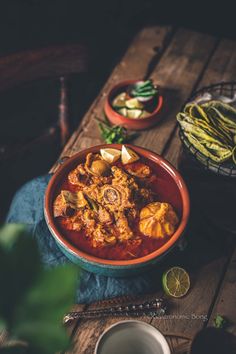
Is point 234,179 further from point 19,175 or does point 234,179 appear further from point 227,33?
point 227,33

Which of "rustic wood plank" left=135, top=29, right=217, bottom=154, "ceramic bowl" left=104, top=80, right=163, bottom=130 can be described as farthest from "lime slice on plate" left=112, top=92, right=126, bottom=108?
"rustic wood plank" left=135, top=29, right=217, bottom=154

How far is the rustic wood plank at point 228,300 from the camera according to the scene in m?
1.76

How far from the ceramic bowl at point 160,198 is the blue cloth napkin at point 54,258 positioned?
10cm

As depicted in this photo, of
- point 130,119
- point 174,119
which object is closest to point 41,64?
point 130,119

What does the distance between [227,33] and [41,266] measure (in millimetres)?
4153

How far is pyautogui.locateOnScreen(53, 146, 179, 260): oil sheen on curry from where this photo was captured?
5.56 ft

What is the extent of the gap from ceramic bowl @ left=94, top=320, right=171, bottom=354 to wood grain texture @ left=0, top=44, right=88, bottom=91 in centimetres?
136

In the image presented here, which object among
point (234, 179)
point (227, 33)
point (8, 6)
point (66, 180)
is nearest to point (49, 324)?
point (66, 180)

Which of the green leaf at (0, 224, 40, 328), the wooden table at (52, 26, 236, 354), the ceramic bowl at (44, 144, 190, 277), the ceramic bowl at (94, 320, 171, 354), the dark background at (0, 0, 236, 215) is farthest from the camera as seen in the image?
the dark background at (0, 0, 236, 215)

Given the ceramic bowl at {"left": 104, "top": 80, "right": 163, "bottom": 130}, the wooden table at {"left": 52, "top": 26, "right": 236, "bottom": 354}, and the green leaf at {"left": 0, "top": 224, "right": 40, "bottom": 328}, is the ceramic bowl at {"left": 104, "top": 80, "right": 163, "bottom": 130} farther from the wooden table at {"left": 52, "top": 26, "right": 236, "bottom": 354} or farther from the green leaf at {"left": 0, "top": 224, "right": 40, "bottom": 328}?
the green leaf at {"left": 0, "top": 224, "right": 40, "bottom": 328}

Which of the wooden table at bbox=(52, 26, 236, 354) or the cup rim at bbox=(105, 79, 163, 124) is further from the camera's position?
the cup rim at bbox=(105, 79, 163, 124)

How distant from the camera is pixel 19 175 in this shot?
10.9ft

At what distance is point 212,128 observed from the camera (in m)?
1.94

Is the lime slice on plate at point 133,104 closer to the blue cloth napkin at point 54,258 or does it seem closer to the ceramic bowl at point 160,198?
the ceramic bowl at point 160,198
